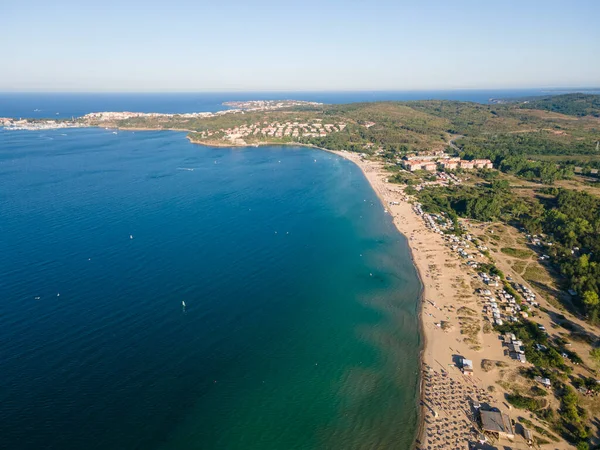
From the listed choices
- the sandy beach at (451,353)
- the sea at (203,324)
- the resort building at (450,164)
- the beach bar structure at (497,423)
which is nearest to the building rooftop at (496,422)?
the beach bar structure at (497,423)

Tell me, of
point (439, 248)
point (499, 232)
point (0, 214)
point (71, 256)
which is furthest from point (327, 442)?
point (0, 214)

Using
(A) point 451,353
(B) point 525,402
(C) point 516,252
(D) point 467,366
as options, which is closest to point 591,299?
(C) point 516,252

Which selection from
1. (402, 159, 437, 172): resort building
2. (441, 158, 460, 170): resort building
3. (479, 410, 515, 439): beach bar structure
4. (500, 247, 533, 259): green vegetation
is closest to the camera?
(479, 410, 515, 439): beach bar structure

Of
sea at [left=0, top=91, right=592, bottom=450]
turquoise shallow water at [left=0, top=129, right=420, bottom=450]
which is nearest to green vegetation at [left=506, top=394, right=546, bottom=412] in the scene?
turquoise shallow water at [left=0, top=129, right=420, bottom=450]

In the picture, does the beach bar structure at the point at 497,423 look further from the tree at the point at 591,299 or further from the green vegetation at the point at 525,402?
the tree at the point at 591,299

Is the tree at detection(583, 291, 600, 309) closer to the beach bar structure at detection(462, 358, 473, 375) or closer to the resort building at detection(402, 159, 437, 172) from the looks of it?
the beach bar structure at detection(462, 358, 473, 375)

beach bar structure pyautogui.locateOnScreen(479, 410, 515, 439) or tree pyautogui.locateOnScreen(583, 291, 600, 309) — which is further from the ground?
tree pyautogui.locateOnScreen(583, 291, 600, 309)

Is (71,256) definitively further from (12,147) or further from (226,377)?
(12,147)
